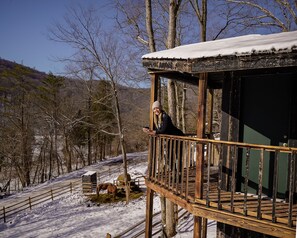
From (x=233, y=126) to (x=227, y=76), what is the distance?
1145mm

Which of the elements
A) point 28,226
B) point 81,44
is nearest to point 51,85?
point 81,44

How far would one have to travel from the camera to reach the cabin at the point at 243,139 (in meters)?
4.12

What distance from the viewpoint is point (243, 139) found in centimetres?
593

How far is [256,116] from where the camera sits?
5.76m

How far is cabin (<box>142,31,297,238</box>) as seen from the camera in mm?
4121

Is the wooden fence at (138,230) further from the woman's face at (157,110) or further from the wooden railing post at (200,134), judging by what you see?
the wooden railing post at (200,134)

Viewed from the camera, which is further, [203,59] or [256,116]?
[256,116]

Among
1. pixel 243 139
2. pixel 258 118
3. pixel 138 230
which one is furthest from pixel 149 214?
pixel 138 230

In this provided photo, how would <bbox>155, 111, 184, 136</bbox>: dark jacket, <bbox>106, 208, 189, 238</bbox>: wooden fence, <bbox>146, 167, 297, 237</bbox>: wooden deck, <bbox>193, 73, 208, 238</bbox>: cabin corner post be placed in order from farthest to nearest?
<bbox>106, 208, 189, 238</bbox>: wooden fence, <bbox>155, 111, 184, 136</bbox>: dark jacket, <bbox>193, 73, 208, 238</bbox>: cabin corner post, <bbox>146, 167, 297, 237</bbox>: wooden deck

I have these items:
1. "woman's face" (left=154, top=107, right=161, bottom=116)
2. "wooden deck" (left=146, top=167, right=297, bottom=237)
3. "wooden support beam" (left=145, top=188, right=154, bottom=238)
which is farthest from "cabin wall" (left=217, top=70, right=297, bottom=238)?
"wooden support beam" (left=145, top=188, right=154, bottom=238)

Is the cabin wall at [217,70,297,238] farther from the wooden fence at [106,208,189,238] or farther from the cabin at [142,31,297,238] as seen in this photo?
the wooden fence at [106,208,189,238]

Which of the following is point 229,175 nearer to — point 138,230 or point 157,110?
point 157,110

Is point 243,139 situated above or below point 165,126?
below

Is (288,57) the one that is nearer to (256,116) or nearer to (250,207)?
(256,116)
